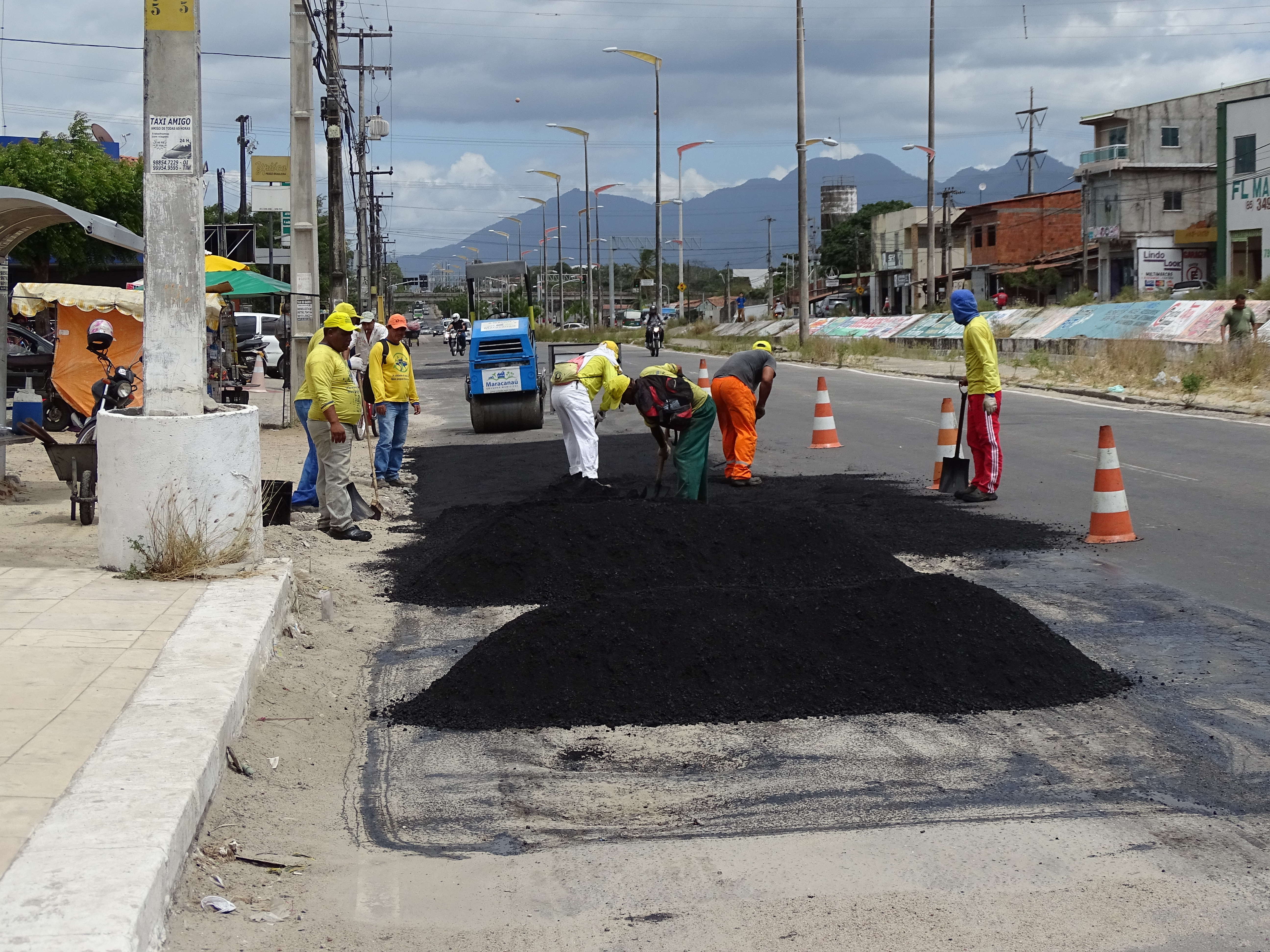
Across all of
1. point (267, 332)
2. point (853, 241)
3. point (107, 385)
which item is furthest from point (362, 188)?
point (853, 241)

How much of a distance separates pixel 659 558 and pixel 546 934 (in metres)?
5.10

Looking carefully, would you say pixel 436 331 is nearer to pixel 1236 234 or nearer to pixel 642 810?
pixel 1236 234

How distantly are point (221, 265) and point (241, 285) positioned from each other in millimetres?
523

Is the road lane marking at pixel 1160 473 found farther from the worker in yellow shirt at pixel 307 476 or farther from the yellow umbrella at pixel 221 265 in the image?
the yellow umbrella at pixel 221 265

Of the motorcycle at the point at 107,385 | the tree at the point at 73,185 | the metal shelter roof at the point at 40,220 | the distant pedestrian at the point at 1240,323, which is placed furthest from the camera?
the tree at the point at 73,185

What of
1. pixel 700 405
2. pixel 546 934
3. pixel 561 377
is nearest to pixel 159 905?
pixel 546 934

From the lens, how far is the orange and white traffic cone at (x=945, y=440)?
13.0 m

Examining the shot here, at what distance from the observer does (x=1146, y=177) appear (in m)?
67.2

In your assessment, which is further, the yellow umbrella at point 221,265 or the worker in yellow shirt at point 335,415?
the yellow umbrella at point 221,265

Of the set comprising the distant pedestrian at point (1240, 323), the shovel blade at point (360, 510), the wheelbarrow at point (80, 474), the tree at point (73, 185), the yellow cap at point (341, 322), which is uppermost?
the tree at point (73, 185)

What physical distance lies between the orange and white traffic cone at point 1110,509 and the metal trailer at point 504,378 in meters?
11.7

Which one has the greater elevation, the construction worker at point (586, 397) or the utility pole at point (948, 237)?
the utility pole at point (948, 237)

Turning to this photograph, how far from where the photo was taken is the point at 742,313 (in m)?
81.1

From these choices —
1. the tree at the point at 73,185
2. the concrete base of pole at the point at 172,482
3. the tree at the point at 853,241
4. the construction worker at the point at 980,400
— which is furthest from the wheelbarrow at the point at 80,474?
the tree at the point at 853,241
